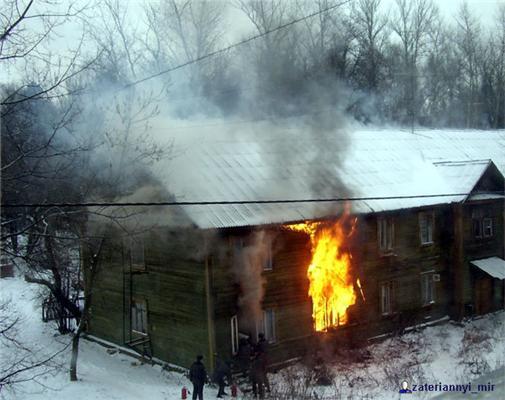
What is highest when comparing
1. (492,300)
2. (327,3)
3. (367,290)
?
(327,3)

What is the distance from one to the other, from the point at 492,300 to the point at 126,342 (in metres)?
13.8

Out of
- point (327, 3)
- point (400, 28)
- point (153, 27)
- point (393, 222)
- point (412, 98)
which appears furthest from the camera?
point (412, 98)

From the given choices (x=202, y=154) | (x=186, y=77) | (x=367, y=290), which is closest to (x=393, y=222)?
(x=367, y=290)

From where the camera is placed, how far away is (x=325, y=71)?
16.9m

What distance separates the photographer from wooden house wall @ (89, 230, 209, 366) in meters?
13.9

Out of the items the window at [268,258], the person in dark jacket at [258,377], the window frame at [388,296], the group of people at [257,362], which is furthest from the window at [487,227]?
the person in dark jacket at [258,377]

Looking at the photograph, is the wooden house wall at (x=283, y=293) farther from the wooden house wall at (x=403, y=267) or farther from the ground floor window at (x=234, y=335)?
the wooden house wall at (x=403, y=267)

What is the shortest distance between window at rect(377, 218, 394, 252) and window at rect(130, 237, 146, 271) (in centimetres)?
760

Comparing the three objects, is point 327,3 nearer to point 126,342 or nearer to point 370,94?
point 370,94

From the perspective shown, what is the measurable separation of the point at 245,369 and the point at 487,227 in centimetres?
1183

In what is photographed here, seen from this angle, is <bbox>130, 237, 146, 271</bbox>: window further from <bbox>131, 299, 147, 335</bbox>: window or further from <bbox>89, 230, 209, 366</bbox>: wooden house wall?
<bbox>131, 299, 147, 335</bbox>: window

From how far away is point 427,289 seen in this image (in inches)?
760

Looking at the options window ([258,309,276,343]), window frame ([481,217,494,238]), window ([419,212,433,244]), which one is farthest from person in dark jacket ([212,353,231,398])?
window frame ([481,217,494,238])

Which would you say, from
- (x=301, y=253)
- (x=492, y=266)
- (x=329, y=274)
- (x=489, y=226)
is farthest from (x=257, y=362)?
(x=489, y=226)
